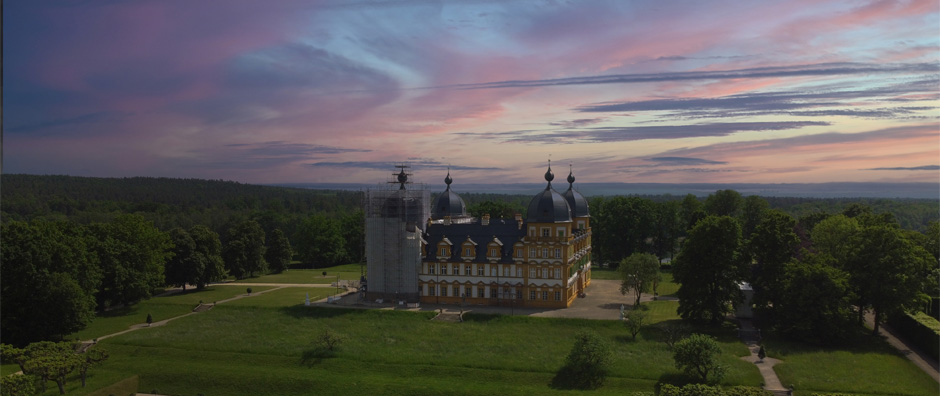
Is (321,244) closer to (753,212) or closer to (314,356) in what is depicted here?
(314,356)

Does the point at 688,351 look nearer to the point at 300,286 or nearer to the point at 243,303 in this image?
the point at 243,303

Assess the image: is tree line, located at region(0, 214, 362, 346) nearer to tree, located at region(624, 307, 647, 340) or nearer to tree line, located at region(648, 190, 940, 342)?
tree, located at region(624, 307, 647, 340)

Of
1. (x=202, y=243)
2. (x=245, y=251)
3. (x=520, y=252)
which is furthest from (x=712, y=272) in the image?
(x=245, y=251)

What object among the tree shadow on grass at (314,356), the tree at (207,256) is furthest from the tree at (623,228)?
the tree shadow on grass at (314,356)

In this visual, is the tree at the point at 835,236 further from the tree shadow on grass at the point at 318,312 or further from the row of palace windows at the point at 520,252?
the tree shadow on grass at the point at 318,312

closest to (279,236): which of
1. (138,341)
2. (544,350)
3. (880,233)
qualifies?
(138,341)

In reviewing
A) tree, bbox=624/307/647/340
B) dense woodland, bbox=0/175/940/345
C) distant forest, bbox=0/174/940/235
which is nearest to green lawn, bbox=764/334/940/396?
dense woodland, bbox=0/175/940/345
